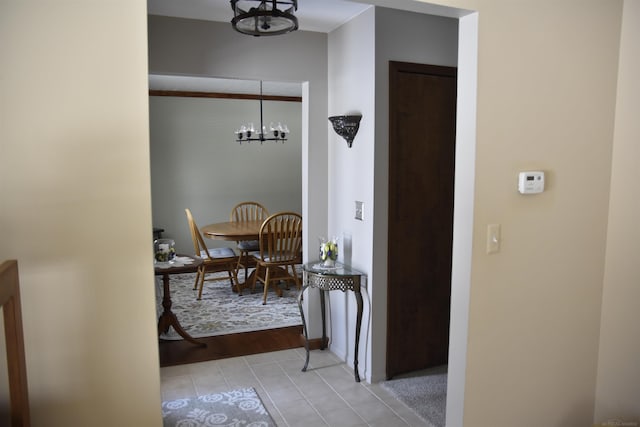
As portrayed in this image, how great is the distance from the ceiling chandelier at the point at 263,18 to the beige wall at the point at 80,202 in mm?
960

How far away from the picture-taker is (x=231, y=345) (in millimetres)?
4004

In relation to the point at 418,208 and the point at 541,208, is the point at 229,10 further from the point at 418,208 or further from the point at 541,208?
the point at 541,208

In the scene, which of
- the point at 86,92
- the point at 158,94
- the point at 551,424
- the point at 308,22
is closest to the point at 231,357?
the point at 551,424

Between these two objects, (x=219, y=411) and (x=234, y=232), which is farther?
(x=234, y=232)

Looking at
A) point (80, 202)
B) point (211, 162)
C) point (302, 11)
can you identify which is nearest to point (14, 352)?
point (80, 202)

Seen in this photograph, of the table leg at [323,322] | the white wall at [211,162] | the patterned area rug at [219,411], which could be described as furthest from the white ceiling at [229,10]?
the white wall at [211,162]

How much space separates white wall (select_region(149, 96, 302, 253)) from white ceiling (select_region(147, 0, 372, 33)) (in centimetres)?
389

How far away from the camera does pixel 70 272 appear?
4.39ft

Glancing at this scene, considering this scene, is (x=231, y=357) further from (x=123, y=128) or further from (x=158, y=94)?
(x=158, y=94)

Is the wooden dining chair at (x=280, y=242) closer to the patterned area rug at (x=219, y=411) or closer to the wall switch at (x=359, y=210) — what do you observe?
the wall switch at (x=359, y=210)

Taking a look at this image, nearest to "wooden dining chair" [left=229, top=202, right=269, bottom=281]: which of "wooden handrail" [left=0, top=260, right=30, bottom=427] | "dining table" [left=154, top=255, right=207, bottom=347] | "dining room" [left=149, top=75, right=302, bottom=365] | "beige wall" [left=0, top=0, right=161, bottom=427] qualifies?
"dining room" [left=149, top=75, right=302, bottom=365]

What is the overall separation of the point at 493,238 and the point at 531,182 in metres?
0.29

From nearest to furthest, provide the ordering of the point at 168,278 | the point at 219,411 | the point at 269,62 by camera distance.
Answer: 1. the point at 219,411
2. the point at 269,62
3. the point at 168,278

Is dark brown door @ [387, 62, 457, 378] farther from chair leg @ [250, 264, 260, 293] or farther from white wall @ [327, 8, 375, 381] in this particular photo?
chair leg @ [250, 264, 260, 293]
